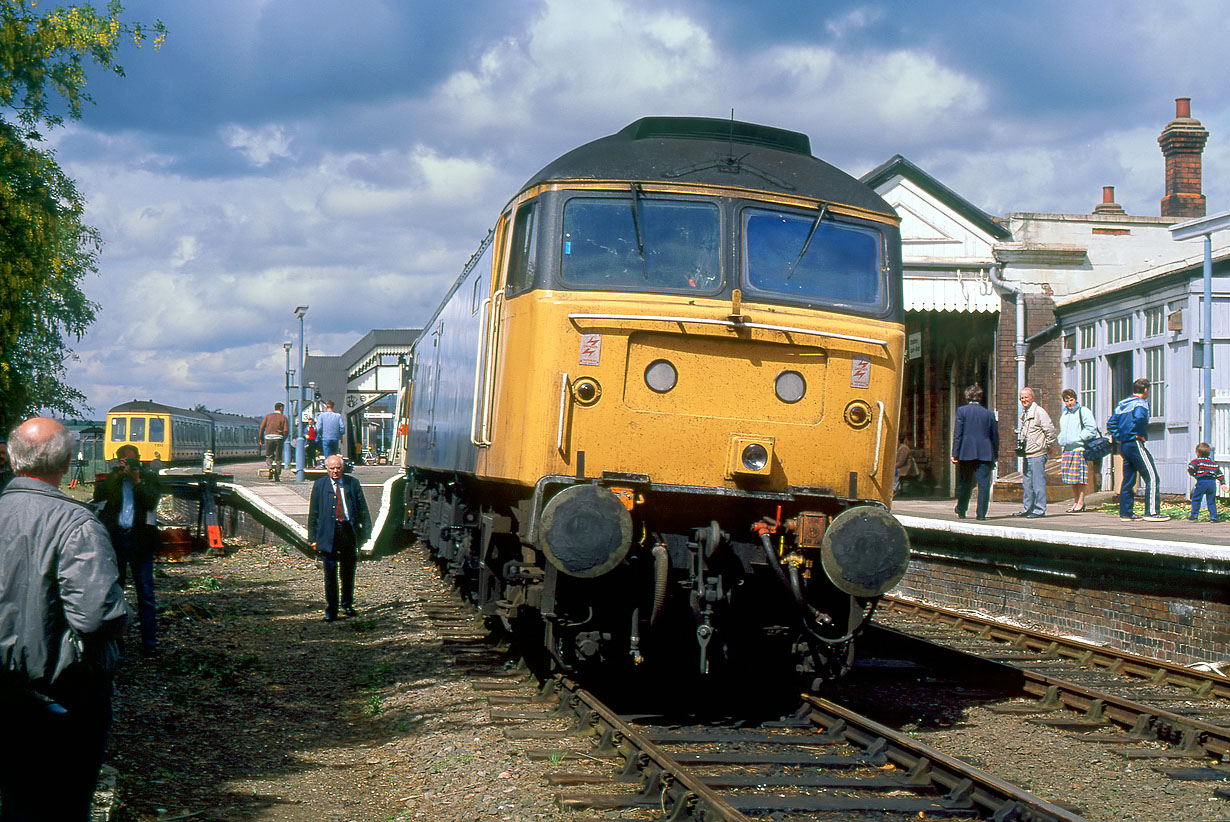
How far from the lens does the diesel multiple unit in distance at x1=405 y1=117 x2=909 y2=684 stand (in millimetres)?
6902

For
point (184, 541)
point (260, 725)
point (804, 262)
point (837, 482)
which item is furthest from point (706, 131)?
point (184, 541)

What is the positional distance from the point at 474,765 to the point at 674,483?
1897 mm

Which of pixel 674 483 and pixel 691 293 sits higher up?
pixel 691 293

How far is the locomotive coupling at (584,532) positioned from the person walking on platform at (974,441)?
8.34 meters

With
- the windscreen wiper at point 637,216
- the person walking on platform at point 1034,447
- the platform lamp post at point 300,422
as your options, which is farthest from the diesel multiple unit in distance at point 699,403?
the platform lamp post at point 300,422

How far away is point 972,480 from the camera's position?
14719 mm

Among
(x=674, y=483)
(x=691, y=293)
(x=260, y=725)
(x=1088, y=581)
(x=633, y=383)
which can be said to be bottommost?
(x=260, y=725)

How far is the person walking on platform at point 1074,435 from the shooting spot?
1533 centimetres

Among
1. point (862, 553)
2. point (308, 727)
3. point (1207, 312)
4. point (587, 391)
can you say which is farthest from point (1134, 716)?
point (1207, 312)

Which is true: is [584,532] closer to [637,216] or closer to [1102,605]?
[637,216]

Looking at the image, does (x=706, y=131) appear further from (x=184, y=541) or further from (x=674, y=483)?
(x=184, y=541)

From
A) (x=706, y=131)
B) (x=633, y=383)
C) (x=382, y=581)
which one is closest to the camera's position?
(x=633, y=383)

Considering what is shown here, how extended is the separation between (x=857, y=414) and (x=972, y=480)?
807 centimetres

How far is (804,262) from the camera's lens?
24.3ft
